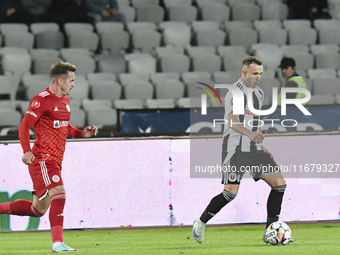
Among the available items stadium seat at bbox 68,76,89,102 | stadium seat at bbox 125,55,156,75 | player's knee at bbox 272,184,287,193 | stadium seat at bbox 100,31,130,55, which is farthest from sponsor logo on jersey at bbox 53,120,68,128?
stadium seat at bbox 100,31,130,55

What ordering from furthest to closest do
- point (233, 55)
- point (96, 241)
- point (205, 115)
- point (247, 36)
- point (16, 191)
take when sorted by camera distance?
point (247, 36)
point (233, 55)
point (205, 115)
point (16, 191)
point (96, 241)

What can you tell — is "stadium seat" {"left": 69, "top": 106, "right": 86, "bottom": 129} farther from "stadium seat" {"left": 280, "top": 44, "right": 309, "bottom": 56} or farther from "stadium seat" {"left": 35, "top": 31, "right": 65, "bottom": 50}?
"stadium seat" {"left": 280, "top": 44, "right": 309, "bottom": 56}

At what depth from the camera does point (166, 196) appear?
7016mm

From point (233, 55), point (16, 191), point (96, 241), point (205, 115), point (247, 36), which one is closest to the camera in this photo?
point (96, 241)

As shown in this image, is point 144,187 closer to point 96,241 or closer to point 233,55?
Result: point 96,241

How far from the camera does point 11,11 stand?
11.6 m

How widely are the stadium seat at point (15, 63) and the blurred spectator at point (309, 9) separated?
627cm

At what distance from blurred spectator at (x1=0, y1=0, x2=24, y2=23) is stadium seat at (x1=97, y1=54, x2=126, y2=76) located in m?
1.94

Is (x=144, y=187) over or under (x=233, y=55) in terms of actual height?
under

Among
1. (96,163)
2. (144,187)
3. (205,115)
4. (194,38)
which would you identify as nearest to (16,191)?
(96,163)

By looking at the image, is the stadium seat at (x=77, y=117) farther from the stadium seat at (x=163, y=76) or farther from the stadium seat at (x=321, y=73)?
the stadium seat at (x=321, y=73)

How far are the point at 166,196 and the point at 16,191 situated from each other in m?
1.79

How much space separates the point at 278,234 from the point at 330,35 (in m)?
8.26

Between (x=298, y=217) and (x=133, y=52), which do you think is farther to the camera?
(x=133, y=52)
